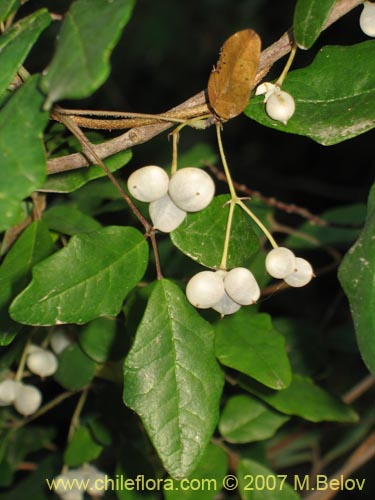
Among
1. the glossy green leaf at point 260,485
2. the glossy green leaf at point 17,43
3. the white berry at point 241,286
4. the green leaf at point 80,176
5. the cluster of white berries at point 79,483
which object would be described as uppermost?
the glossy green leaf at point 17,43

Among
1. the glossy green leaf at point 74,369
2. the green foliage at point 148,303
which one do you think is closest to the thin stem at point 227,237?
the green foliage at point 148,303

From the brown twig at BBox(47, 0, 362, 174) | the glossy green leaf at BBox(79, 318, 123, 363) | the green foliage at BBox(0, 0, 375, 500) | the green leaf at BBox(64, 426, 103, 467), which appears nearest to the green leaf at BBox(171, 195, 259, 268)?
the green foliage at BBox(0, 0, 375, 500)

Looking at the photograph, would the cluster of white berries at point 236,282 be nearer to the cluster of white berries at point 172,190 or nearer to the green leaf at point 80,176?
the cluster of white berries at point 172,190

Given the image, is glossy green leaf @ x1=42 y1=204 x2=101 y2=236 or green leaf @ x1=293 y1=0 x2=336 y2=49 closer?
green leaf @ x1=293 y1=0 x2=336 y2=49

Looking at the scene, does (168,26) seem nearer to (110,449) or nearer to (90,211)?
(90,211)

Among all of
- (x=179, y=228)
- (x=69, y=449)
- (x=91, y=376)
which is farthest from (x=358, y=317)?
(x=69, y=449)

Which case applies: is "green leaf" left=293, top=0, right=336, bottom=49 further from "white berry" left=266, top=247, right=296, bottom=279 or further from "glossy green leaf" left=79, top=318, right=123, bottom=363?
"glossy green leaf" left=79, top=318, right=123, bottom=363

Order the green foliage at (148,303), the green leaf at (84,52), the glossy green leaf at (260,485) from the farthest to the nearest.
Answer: the glossy green leaf at (260,485) → the green foliage at (148,303) → the green leaf at (84,52)
